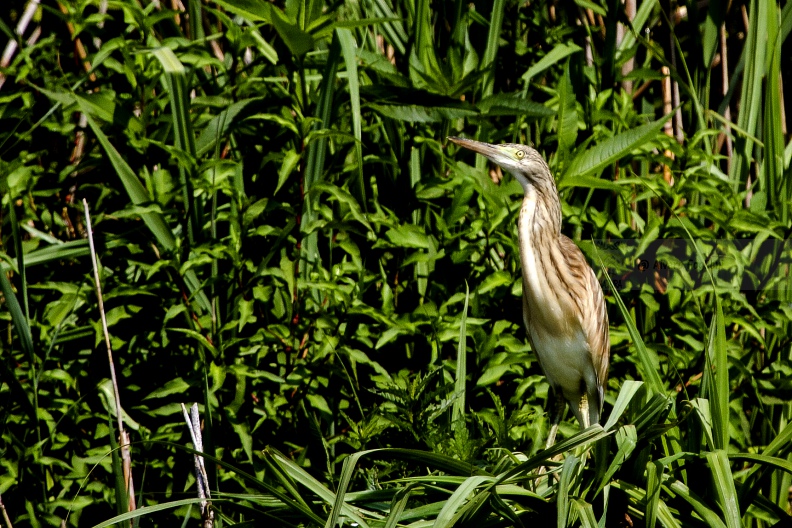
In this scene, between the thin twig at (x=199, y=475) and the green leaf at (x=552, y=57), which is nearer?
the thin twig at (x=199, y=475)

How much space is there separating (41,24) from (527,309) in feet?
6.23

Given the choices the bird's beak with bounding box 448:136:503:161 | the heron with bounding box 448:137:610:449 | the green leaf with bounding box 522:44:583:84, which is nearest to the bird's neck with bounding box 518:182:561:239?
the heron with bounding box 448:137:610:449

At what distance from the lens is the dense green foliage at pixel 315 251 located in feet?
8.74

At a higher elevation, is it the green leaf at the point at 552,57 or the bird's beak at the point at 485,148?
the green leaf at the point at 552,57

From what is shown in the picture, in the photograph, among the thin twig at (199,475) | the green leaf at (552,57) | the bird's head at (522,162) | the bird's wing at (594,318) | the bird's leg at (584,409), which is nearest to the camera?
the thin twig at (199,475)

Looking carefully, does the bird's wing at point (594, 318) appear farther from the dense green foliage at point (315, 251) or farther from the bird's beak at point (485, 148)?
the bird's beak at point (485, 148)

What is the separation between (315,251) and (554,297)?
72 cm

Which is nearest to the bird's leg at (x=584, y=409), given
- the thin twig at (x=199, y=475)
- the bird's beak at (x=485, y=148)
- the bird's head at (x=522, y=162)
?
the bird's head at (x=522, y=162)

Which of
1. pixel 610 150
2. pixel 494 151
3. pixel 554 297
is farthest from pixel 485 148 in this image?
pixel 554 297

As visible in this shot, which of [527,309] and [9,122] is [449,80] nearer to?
[527,309]

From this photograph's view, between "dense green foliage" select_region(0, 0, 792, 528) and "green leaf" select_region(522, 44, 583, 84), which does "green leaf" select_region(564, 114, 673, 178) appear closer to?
"dense green foliage" select_region(0, 0, 792, 528)

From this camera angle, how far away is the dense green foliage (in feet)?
8.74

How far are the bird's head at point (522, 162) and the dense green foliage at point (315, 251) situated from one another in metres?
0.08

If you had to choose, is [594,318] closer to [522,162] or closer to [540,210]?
[540,210]
